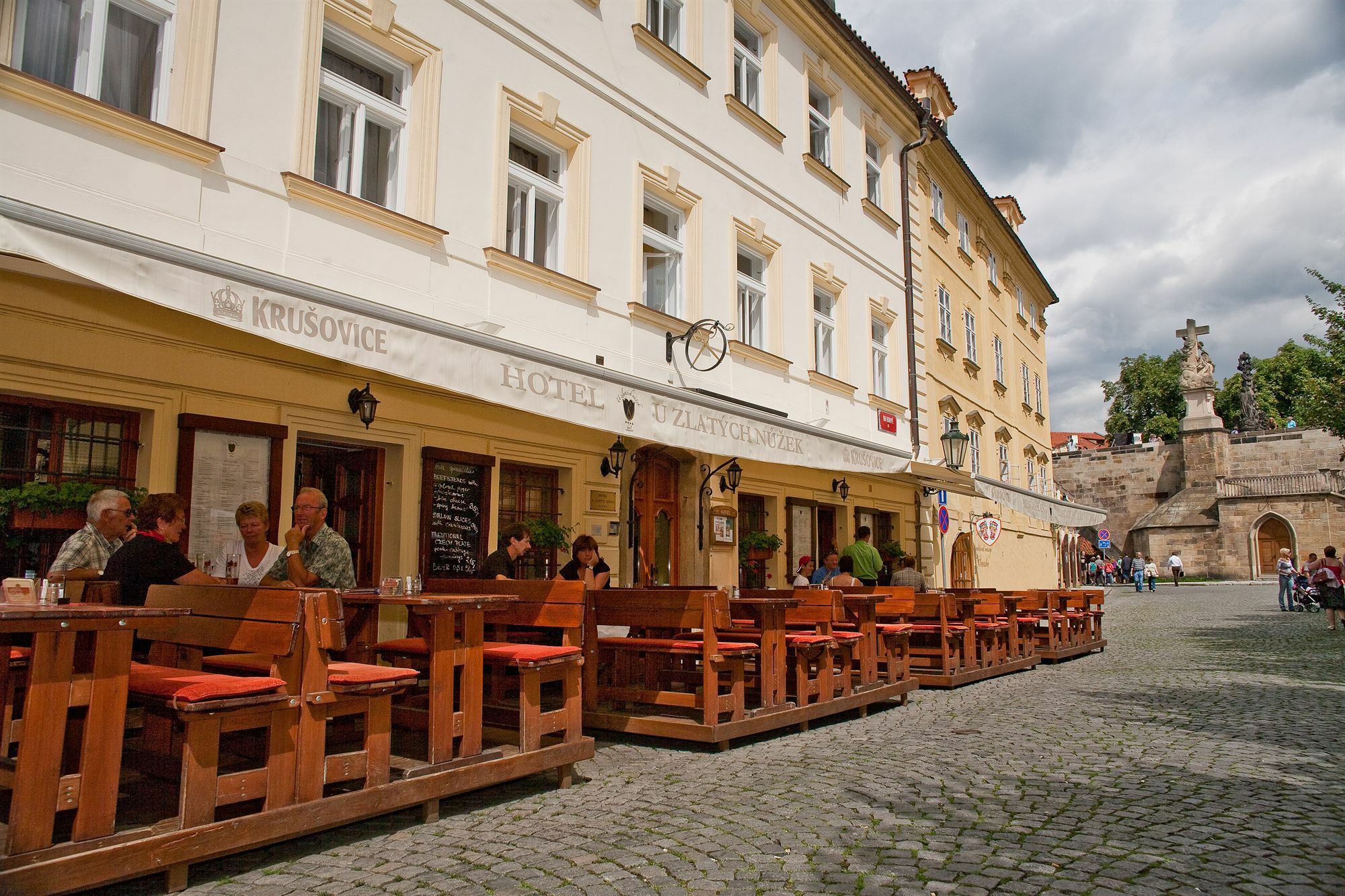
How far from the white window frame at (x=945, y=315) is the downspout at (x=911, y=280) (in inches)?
75.2

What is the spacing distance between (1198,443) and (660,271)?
184 ft

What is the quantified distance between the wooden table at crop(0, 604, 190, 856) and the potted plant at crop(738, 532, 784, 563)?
1053 centimetres

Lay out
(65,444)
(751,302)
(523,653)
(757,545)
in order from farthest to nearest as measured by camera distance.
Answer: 1. (751,302)
2. (757,545)
3. (65,444)
4. (523,653)

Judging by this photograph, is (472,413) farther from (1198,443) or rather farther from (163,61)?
(1198,443)

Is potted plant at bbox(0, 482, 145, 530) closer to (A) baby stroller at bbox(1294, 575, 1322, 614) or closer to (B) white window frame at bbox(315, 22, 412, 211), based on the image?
(B) white window frame at bbox(315, 22, 412, 211)

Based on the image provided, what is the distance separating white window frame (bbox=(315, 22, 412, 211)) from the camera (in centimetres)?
841

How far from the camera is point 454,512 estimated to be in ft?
30.5

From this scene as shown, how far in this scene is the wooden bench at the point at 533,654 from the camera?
5.24 metres

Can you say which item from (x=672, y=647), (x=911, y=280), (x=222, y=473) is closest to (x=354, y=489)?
(x=222, y=473)

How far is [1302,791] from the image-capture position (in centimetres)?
532

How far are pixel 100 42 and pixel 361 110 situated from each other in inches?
87.1

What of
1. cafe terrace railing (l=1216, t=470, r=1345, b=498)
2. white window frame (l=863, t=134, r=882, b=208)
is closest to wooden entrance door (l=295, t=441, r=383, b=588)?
white window frame (l=863, t=134, r=882, b=208)

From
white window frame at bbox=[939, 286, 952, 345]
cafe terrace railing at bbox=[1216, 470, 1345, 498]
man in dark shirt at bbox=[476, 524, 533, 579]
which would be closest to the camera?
man in dark shirt at bbox=[476, 524, 533, 579]

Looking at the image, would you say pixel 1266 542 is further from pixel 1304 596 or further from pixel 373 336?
pixel 373 336
